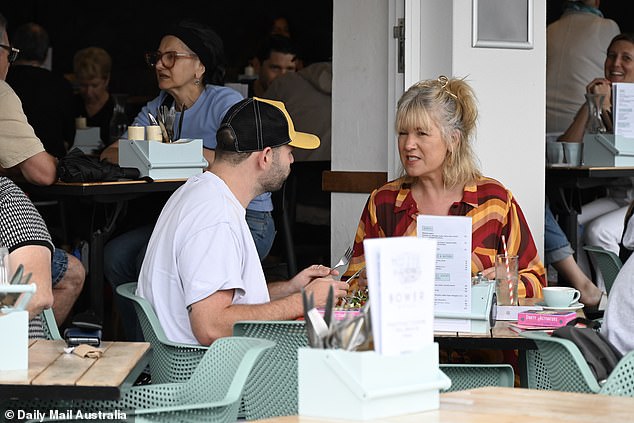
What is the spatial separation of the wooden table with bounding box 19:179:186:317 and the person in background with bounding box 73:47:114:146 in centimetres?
350

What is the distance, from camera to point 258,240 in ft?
17.7

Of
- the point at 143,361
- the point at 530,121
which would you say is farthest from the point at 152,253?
the point at 530,121

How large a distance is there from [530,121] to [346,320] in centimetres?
314

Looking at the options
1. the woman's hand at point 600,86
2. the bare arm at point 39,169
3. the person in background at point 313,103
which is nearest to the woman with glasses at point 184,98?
the bare arm at point 39,169

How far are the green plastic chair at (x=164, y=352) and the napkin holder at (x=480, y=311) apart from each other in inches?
28.9

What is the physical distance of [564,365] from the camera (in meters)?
3.02

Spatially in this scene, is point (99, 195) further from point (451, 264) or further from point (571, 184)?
point (571, 184)

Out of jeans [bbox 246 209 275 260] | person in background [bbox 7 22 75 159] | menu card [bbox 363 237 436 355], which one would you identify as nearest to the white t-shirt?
menu card [bbox 363 237 436 355]

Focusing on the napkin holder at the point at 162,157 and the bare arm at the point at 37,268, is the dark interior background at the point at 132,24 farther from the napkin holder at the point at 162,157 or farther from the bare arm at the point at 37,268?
the bare arm at the point at 37,268

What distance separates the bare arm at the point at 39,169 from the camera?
16.8ft

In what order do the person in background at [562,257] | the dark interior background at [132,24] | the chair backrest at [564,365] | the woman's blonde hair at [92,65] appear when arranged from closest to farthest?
the chair backrest at [564,365], the person in background at [562,257], the woman's blonde hair at [92,65], the dark interior background at [132,24]

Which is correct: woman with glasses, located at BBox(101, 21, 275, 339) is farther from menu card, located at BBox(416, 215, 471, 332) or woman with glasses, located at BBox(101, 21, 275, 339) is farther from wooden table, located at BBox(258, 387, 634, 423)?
wooden table, located at BBox(258, 387, 634, 423)

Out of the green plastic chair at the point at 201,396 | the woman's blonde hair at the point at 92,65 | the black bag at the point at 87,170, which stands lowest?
the green plastic chair at the point at 201,396

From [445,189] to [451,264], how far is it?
3.43 feet
